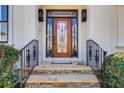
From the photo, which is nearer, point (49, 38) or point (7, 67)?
point (7, 67)

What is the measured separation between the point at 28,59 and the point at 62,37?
3.36 metres

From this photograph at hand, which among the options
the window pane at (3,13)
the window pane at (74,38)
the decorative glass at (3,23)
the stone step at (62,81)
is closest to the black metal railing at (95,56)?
the stone step at (62,81)

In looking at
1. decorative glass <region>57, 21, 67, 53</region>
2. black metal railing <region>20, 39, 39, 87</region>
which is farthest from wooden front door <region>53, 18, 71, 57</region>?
black metal railing <region>20, 39, 39, 87</region>

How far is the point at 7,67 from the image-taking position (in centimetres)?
866

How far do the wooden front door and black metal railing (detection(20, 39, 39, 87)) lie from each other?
203cm

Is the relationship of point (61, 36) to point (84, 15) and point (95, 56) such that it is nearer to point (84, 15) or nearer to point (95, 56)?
point (84, 15)

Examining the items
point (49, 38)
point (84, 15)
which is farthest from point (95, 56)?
point (49, 38)

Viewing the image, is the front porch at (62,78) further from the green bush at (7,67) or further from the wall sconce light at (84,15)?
the wall sconce light at (84,15)

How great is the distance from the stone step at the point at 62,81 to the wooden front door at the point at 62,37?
12.8 feet

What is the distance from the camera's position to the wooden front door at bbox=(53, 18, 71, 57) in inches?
521

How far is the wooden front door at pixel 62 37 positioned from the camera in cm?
1324
